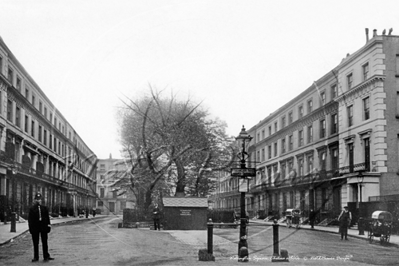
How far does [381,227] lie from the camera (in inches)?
829

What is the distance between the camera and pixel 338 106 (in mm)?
35312

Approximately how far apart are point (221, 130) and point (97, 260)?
4.47m

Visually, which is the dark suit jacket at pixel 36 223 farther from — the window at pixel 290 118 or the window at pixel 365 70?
the window at pixel 365 70

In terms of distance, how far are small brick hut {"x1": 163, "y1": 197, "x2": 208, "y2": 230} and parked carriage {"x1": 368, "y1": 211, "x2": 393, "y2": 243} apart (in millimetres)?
8783

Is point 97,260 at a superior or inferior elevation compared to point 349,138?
inferior

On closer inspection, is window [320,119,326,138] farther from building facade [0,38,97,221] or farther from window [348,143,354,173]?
building facade [0,38,97,221]

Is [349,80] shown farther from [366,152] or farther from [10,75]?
[10,75]

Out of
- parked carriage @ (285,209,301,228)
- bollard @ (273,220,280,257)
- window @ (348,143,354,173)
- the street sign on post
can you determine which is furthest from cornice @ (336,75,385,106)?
the street sign on post

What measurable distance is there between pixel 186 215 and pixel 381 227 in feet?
36.1

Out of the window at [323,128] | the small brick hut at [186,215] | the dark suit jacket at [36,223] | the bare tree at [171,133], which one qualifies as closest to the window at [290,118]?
the small brick hut at [186,215]

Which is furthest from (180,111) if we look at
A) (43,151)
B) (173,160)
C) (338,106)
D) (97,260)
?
(43,151)

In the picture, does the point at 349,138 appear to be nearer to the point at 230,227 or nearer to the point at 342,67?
the point at 342,67

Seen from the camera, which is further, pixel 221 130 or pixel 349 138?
pixel 349 138

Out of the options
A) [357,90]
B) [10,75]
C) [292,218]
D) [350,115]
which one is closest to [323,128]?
[350,115]
